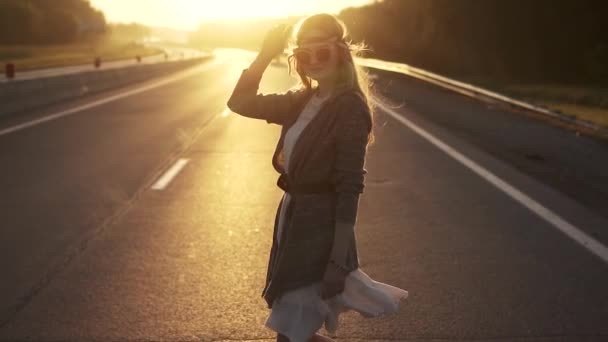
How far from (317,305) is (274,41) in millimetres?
1095

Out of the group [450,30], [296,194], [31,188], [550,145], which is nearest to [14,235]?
[31,188]

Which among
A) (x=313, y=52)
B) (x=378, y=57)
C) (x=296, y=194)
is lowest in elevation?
(x=378, y=57)

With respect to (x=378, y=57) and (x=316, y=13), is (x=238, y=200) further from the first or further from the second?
(x=378, y=57)

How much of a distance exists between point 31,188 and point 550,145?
734cm

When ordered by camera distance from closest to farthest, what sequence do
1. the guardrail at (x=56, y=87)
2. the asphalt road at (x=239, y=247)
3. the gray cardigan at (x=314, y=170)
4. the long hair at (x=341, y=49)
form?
1. the gray cardigan at (x=314, y=170)
2. the long hair at (x=341, y=49)
3. the asphalt road at (x=239, y=247)
4. the guardrail at (x=56, y=87)

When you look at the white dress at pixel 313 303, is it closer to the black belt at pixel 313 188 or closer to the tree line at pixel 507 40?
the black belt at pixel 313 188

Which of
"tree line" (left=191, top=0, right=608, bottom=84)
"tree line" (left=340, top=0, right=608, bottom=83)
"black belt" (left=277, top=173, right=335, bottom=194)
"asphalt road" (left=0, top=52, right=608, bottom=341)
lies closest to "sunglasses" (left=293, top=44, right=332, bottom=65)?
"black belt" (left=277, top=173, right=335, bottom=194)

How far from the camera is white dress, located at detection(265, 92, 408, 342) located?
3049mm

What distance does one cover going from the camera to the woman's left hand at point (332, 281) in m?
3.05

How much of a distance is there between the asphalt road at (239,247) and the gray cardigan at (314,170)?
4.80ft

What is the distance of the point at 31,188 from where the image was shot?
9.24m

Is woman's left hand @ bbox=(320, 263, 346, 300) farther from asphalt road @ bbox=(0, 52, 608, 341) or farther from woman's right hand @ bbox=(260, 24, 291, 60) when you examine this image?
asphalt road @ bbox=(0, 52, 608, 341)

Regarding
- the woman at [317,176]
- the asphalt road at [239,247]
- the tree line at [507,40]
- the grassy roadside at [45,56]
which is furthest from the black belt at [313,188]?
the grassy roadside at [45,56]

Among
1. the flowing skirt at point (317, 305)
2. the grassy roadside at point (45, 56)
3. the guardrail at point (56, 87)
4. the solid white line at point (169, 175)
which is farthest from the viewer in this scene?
the grassy roadside at point (45, 56)
